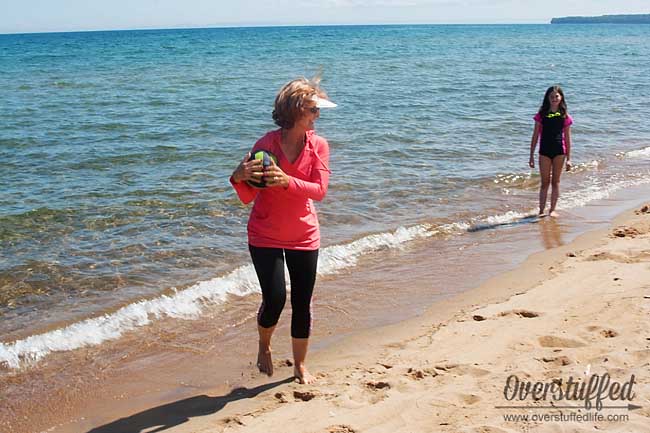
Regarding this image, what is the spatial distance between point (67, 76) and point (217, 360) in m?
27.7

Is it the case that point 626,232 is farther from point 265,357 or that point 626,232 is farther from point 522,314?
point 265,357

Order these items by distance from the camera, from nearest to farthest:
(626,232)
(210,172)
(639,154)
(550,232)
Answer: (626,232), (550,232), (210,172), (639,154)

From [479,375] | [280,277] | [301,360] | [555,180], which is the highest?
[280,277]

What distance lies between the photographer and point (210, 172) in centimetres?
1198

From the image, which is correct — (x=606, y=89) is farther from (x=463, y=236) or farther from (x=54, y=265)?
(x=54, y=265)

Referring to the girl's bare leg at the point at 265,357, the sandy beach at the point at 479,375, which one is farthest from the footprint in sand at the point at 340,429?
the girl's bare leg at the point at 265,357

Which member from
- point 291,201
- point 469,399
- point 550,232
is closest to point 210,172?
point 550,232

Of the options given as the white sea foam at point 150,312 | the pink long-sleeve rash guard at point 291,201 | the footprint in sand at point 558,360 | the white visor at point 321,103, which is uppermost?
the white visor at point 321,103

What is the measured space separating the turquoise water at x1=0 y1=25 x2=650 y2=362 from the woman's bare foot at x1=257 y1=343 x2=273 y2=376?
1.77 metres

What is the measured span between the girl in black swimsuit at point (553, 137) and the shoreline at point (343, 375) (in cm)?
343

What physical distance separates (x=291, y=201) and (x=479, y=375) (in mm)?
1667

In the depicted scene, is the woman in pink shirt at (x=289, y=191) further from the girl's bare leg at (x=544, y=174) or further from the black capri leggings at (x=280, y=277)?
the girl's bare leg at (x=544, y=174)

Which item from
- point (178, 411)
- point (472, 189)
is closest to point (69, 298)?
point (178, 411)

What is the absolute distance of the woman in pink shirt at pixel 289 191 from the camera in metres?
4.15
